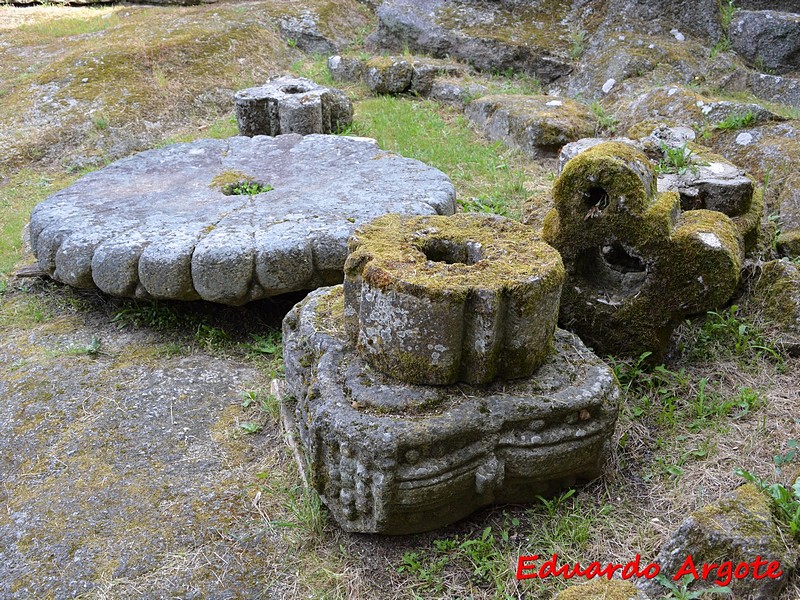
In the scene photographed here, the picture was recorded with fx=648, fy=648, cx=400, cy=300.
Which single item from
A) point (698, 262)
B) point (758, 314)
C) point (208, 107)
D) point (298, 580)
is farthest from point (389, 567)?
point (208, 107)

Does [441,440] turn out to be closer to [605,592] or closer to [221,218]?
[605,592]

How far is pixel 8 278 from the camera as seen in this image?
17.7ft

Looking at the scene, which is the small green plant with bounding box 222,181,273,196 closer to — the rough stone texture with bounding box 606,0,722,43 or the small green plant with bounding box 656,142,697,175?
the small green plant with bounding box 656,142,697,175

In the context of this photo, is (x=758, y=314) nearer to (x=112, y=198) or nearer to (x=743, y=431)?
(x=743, y=431)

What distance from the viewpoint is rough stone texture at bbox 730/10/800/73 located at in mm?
7859

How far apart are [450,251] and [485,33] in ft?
24.5

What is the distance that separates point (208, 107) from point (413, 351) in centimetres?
770

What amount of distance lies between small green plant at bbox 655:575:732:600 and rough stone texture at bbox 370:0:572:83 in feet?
26.3

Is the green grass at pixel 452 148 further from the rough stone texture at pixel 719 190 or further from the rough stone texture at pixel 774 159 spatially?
the rough stone texture at pixel 774 159

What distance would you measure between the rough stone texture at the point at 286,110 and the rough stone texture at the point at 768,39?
521cm

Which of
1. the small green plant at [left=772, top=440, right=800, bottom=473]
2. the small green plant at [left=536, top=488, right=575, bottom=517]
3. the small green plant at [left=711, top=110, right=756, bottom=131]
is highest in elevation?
the small green plant at [left=711, top=110, right=756, bottom=131]

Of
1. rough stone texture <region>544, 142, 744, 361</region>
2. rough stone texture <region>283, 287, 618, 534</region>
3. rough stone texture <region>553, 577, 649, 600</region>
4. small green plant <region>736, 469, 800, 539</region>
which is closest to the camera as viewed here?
rough stone texture <region>553, 577, 649, 600</region>

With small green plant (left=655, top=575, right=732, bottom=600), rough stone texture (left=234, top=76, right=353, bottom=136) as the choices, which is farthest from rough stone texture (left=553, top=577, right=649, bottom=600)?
rough stone texture (left=234, top=76, right=353, bottom=136)

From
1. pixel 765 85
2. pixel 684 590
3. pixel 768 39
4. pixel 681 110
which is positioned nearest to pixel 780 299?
pixel 684 590
